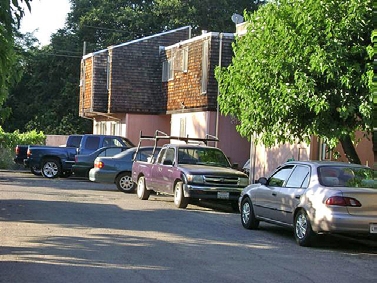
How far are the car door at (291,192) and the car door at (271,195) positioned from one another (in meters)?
0.17

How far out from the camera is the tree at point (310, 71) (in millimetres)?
15211

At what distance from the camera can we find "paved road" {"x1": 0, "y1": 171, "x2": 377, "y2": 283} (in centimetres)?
973

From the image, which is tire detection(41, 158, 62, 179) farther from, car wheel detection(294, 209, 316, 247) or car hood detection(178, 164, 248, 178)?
car wheel detection(294, 209, 316, 247)

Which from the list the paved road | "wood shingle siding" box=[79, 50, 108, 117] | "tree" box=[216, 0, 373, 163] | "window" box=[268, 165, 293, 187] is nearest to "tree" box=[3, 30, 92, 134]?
"wood shingle siding" box=[79, 50, 108, 117]

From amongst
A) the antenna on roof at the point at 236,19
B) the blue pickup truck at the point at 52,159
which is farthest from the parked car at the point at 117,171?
the antenna on roof at the point at 236,19

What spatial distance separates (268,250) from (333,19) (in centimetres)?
578

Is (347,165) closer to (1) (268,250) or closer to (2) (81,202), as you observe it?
(1) (268,250)

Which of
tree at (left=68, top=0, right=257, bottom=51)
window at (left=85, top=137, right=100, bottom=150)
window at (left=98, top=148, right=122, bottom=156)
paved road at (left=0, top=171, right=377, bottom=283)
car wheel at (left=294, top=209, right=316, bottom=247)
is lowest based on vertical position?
paved road at (left=0, top=171, right=377, bottom=283)

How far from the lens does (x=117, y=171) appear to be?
24828mm

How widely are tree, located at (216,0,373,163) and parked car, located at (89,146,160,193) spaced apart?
8353mm

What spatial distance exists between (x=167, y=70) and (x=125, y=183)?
13.2 m

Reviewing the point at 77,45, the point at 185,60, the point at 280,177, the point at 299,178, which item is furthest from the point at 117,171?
the point at 77,45

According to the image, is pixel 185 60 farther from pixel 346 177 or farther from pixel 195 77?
pixel 346 177

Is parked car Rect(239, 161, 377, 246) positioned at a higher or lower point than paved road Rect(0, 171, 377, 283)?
higher
